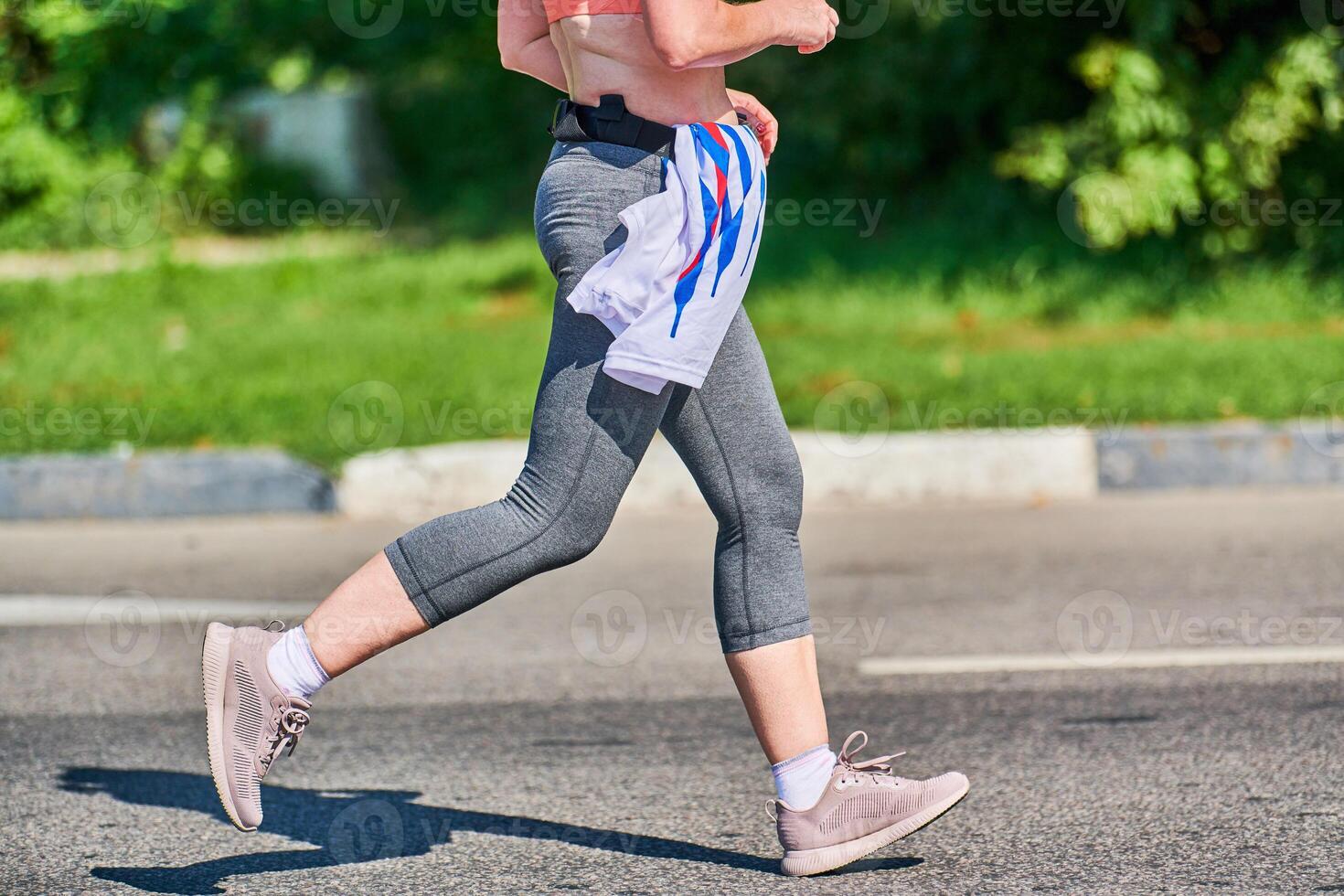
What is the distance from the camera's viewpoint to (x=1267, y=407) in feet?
21.1

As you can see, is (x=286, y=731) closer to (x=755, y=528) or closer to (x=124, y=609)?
(x=755, y=528)

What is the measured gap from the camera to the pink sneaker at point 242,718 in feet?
8.19

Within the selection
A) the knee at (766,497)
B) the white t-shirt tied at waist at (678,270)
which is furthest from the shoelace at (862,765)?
the white t-shirt tied at waist at (678,270)

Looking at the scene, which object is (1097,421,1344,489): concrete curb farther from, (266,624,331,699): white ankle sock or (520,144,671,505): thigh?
(266,624,331,699): white ankle sock

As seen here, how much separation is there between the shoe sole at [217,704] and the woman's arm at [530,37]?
39.1 inches

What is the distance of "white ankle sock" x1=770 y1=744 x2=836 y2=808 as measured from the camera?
2.59 meters

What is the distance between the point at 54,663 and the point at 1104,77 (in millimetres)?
6564

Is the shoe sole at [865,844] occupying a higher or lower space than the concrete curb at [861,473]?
lower

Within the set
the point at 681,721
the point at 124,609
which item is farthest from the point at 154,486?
the point at 681,721

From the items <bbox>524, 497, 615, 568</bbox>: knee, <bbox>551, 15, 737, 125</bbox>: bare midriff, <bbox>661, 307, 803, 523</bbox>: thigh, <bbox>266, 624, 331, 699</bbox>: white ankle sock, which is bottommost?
<bbox>266, 624, 331, 699</bbox>: white ankle sock

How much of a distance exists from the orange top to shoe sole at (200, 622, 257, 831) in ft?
3.38

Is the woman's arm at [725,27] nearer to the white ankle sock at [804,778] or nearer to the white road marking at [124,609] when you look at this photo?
the white ankle sock at [804,778]

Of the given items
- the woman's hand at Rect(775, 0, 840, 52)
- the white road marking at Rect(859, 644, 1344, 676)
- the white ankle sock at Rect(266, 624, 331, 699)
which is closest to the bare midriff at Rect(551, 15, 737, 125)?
the woman's hand at Rect(775, 0, 840, 52)

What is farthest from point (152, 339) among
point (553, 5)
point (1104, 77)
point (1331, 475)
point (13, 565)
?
point (553, 5)
